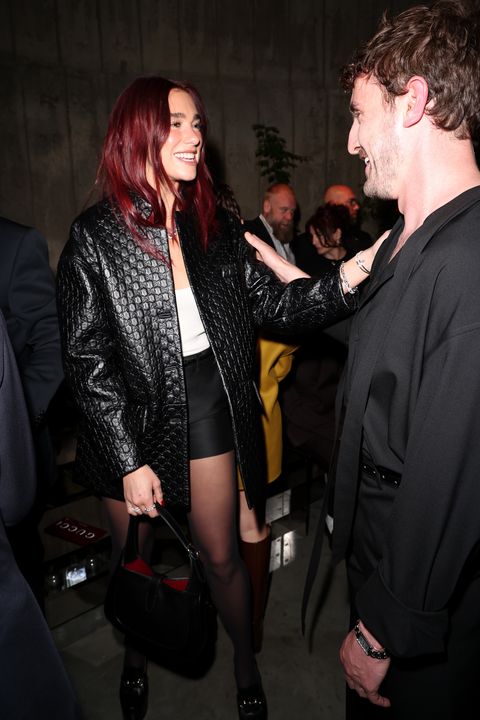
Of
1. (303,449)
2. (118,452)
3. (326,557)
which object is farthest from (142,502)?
(326,557)

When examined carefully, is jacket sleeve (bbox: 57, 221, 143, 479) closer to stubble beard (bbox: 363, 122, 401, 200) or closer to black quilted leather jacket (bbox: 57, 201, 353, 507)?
black quilted leather jacket (bbox: 57, 201, 353, 507)

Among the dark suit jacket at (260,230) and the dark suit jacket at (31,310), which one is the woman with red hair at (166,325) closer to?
the dark suit jacket at (31,310)

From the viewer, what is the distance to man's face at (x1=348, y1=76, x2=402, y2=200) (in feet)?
3.88

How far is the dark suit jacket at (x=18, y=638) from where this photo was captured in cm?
103

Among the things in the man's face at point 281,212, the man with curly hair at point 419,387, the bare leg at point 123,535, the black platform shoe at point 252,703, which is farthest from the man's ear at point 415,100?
the man's face at point 281,212

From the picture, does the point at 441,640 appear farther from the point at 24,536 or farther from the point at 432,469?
the point at 24,536

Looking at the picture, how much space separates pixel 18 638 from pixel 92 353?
2.77 feet

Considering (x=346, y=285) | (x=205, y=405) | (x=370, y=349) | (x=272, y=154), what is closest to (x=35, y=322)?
(x=205, y=405)

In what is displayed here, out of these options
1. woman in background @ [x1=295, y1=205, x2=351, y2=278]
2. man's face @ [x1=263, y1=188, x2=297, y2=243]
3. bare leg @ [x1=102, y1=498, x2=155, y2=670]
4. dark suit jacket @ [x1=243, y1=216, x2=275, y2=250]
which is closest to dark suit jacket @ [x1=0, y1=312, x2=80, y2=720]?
bare leg @ [x1=102, y1=498, x2=155, y2=670]

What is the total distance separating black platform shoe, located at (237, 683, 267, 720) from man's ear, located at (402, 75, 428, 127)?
1865 mm

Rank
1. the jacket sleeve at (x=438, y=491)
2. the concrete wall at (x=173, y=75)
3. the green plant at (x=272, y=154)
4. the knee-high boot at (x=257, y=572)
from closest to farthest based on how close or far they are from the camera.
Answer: the jacket sleeve at (x=438, y=491) < the knee-high boot at (x=257, y=572) < the concrete wall at (x=173, y=75) < the green plant at (x=272, y=154)

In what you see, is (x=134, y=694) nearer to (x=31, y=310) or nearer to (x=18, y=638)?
(x=18, y=638)

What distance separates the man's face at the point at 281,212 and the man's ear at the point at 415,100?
397 centimetres

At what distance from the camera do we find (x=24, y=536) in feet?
6.83
